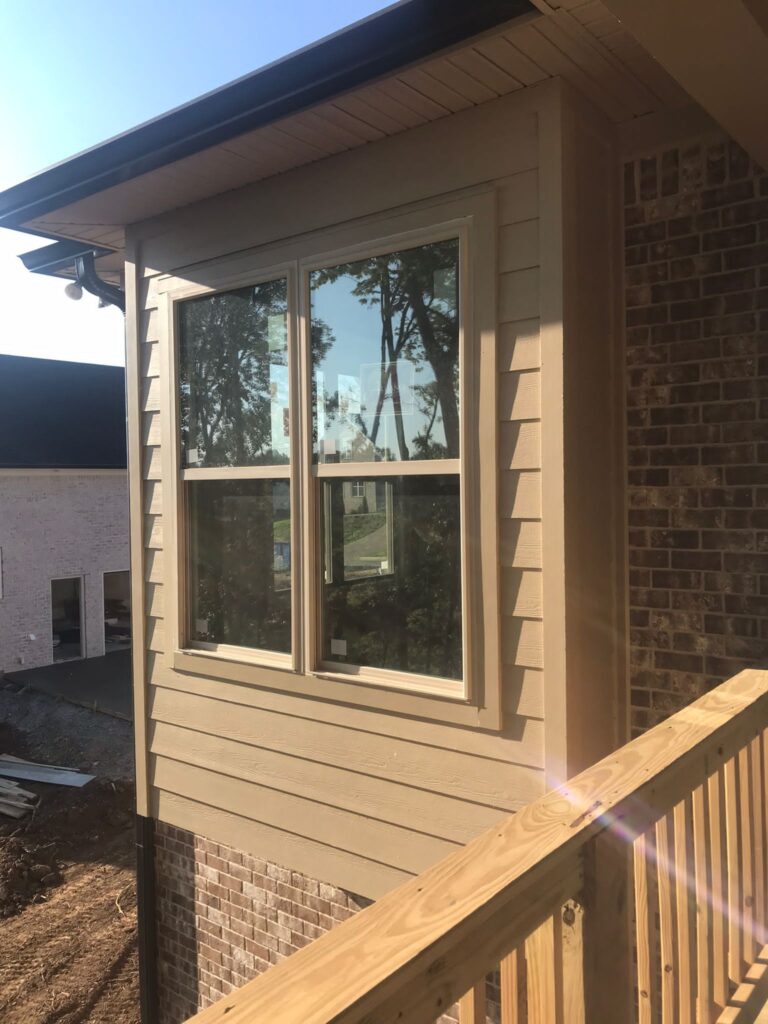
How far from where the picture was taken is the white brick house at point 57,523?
1739 centimetres

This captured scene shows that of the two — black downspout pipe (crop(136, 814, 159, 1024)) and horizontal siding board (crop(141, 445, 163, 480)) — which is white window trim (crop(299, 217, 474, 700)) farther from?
black downspout pipe (crop(136, 814, 159, 1024))

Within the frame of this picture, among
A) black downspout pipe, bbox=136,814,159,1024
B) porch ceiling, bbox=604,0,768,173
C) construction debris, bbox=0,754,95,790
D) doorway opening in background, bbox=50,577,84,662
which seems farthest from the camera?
doorway opening in background, bbox=50,577,84,662

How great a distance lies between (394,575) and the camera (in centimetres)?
317

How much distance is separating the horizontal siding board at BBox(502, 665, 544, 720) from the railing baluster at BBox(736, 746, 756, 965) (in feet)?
2.94

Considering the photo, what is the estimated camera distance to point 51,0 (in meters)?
4.63

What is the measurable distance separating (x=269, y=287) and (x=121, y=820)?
9330 mm

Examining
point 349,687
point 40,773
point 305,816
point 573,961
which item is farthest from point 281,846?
point 40,773

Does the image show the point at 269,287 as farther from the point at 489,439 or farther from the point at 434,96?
the point at 489,439

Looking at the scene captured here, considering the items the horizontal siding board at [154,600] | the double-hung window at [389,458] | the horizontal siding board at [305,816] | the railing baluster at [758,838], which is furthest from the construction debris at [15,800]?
the railing baluster at [758,838]

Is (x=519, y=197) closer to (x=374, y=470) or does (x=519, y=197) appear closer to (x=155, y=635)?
(x=374, y=470)

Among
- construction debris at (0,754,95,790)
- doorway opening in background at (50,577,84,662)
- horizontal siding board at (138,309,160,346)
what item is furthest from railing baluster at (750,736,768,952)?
doorway opening in background at (50,577,84,662)

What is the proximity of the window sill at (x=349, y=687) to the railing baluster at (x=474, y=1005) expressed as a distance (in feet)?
6.10

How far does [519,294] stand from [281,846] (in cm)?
261

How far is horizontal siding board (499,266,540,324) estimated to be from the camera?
8.98ft
